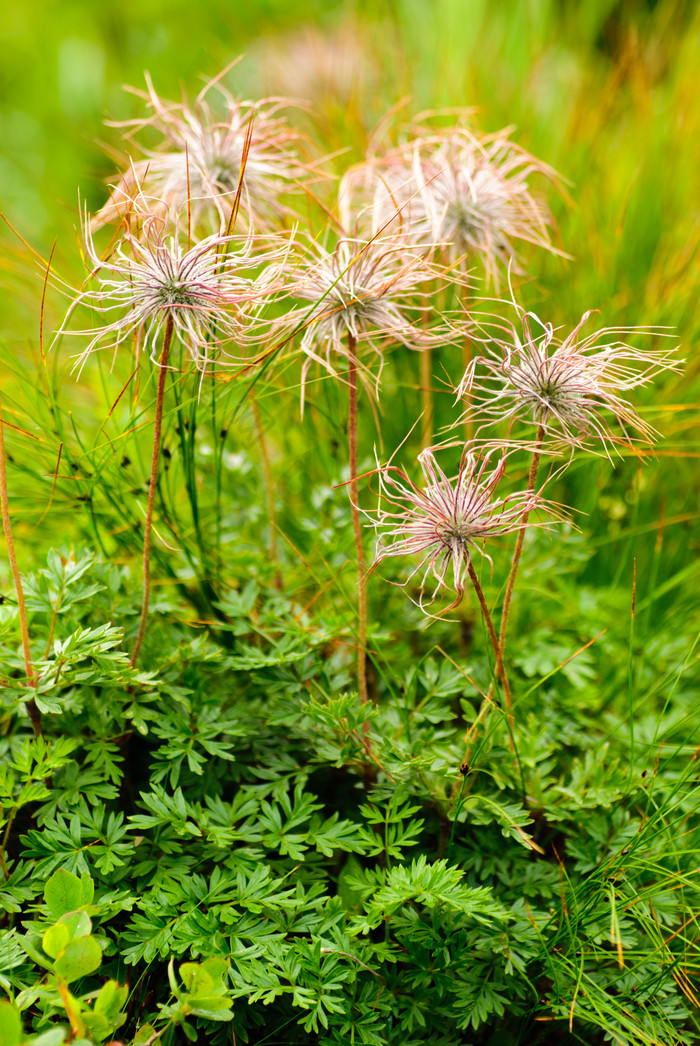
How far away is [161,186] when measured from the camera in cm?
166

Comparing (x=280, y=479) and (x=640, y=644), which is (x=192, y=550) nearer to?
(x=280, y=479)

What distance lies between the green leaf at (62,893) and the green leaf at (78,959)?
90 millimetres

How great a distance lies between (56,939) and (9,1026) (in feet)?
0.32

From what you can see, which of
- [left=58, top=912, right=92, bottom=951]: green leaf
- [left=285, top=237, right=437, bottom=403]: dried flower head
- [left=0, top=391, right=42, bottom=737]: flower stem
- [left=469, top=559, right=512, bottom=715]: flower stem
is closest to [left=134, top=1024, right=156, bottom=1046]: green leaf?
[left=58, top=912, right=92, bottom=951]: green leaf

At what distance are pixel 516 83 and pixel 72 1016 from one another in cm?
312

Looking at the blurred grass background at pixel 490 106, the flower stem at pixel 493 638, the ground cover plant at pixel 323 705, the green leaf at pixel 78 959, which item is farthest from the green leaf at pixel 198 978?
the blurred grass background at pixel 490 106

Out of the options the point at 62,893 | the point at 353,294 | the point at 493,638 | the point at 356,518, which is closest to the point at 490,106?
the point at 353,294

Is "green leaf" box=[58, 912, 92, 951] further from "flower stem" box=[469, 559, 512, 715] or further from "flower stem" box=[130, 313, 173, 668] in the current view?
"flower stem" box=[469, 559, 512, 715]

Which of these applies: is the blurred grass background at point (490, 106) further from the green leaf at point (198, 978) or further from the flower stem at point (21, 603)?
the green leaf at point (198, 978)

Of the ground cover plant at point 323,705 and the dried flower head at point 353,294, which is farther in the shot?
the dried flower head at point 353,294

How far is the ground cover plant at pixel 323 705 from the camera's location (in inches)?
43.6

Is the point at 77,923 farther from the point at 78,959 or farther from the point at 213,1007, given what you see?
the point at 213,1007

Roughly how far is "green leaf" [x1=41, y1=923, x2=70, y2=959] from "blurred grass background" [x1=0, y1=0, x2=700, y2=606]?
97 cm

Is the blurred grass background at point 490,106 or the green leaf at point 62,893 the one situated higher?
the blurred grass background at point 490,106
